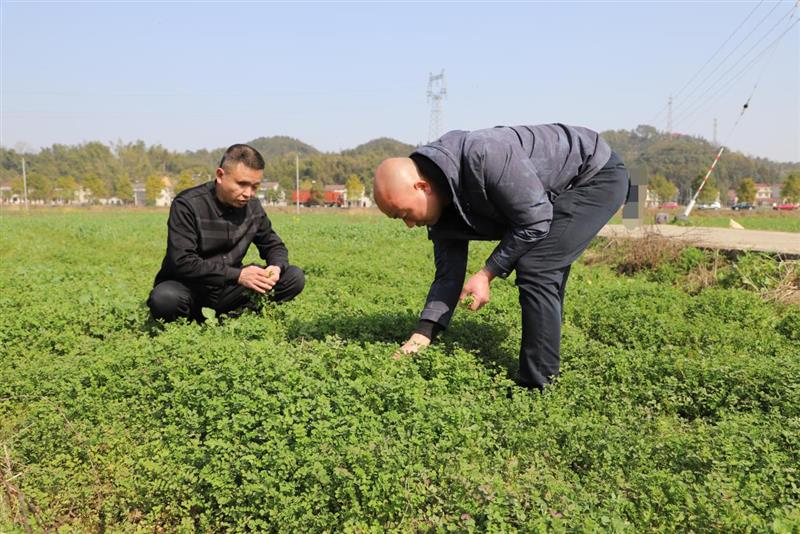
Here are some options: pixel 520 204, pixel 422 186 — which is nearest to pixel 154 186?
pixel 422 186

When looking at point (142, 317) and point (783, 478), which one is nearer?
point (783, 478)

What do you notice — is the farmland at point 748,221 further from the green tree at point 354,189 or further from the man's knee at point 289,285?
the green tree at point 354,189

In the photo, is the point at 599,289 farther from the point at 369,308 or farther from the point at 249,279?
the point at 249,279

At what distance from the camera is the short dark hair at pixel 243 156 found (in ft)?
15.5

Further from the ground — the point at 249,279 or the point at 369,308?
the point at 249,279

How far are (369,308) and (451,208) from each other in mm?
2187

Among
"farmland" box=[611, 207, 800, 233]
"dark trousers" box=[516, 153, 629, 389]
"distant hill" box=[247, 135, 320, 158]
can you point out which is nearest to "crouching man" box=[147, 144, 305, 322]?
"dark trousers" box=[516, 153, 629, 389]

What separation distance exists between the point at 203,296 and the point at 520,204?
118 inches

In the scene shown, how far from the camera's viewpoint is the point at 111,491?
2848 millimetres

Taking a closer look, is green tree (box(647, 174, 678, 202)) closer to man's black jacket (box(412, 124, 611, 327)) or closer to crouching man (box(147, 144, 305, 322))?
crouching man (box(147, 144, 305, 322))

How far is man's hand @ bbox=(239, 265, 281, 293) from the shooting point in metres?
5.00

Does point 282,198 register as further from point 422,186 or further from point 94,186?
point 422,186

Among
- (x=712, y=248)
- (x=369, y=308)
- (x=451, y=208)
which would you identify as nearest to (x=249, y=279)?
(x=369, y=308)

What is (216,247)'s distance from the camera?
16.9 ft
